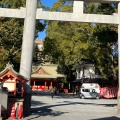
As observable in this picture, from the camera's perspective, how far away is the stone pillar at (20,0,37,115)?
16.8m

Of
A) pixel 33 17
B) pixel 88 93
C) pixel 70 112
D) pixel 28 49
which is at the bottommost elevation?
pixel 70 112

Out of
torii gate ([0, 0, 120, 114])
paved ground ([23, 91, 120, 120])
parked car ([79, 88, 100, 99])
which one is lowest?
paved ground ([23, 91, 120, 120])

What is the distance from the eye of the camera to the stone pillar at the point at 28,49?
663 inches

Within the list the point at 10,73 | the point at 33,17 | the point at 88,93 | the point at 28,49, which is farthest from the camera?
the point at 88,93

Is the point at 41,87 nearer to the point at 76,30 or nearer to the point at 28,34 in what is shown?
the point at 76,30

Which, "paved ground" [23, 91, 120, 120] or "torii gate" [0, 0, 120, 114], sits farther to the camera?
"torii gate" [0, 0, 120, 114]

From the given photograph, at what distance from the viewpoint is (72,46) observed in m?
36.2

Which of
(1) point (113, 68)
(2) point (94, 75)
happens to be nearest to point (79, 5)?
(1) point (113, 68)

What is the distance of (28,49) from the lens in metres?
17.1

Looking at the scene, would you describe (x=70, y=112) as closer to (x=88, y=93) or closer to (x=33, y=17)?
(x=33, y=17)

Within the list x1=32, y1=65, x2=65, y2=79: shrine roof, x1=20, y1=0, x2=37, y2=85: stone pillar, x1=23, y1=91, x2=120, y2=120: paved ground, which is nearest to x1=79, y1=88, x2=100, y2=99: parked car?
x1=23, y1=91, x2=120, y2=120: paved ground

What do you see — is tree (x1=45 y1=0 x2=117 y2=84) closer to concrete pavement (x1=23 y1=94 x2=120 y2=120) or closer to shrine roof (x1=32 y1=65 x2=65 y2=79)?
concrete pavement (x1=23 y1=94 x2=120 y2=120)

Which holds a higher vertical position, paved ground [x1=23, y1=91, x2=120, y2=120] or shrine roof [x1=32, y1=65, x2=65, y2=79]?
shrine roof [x1=32, y1=65, x2=65, y2=79]

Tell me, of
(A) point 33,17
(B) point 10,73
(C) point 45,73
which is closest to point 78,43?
(A) point 33,17
